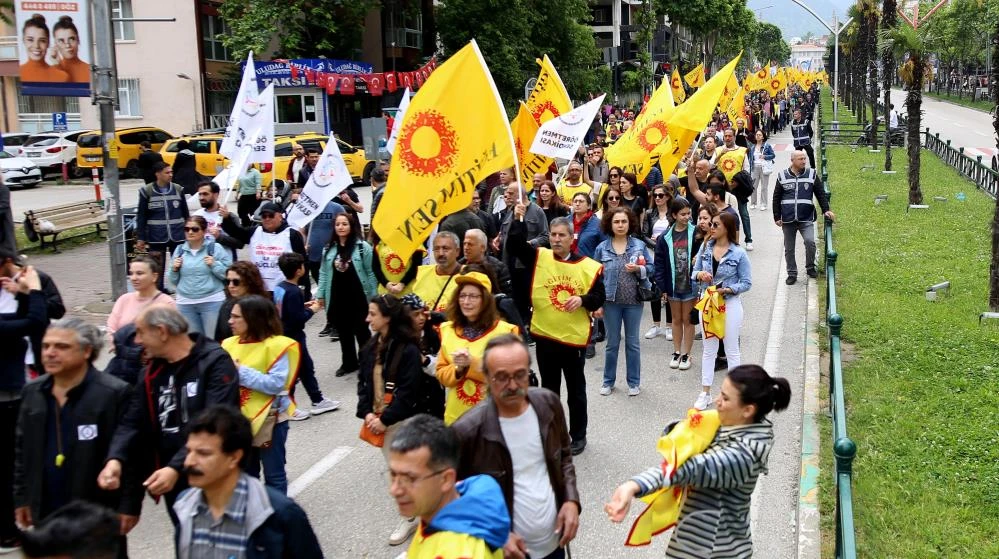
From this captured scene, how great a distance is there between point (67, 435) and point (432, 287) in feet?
9.37

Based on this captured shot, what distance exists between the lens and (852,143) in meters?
39.5

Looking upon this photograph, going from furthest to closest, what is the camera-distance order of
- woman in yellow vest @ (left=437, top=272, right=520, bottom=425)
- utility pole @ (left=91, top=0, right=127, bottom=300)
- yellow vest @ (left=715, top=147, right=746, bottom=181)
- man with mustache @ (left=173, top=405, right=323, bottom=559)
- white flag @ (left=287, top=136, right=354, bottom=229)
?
yellow vest @ (left=715, top=147, right=746, bottom=181), utility pole @ (left=91, top=0, right=127, bottom=300), white flag @ (left=287, top=136, right=354, bottom=229), woman in yellow vest @ (left=437, top=272, right=520, bottom=425), man with mustache @ (left=173, top=405, right=323, bottom=559)

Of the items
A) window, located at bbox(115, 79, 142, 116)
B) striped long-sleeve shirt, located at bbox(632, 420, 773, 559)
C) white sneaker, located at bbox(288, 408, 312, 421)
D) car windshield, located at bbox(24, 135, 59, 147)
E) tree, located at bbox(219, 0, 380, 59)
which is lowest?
white sneaker, located at bbox(288, 408, 312, 421)

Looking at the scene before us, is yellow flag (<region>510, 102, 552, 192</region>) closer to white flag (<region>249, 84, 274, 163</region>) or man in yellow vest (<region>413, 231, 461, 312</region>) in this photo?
white flag (<region>249, 84, 274, 163</region>)

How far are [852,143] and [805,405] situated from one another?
111 ft

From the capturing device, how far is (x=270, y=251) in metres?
9.89

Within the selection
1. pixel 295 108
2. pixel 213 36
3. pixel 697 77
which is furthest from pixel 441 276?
pixel 213 36

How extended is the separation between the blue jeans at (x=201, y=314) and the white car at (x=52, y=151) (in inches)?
1040

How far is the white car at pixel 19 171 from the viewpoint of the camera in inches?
1187

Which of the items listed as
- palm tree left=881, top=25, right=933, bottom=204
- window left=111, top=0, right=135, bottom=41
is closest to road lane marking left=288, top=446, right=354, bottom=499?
palm tree left=881, top=25, right=933, bottom=204

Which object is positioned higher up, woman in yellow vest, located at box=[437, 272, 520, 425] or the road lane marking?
woman in yellow vest, located at box=[437, 272, 520, 425]

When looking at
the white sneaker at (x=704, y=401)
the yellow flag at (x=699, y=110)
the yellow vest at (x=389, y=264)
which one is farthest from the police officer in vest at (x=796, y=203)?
the yellow vest at (x=389, y=264)

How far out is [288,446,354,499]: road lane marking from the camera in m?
6.96

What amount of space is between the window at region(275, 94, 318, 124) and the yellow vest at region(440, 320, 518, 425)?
107 feet
